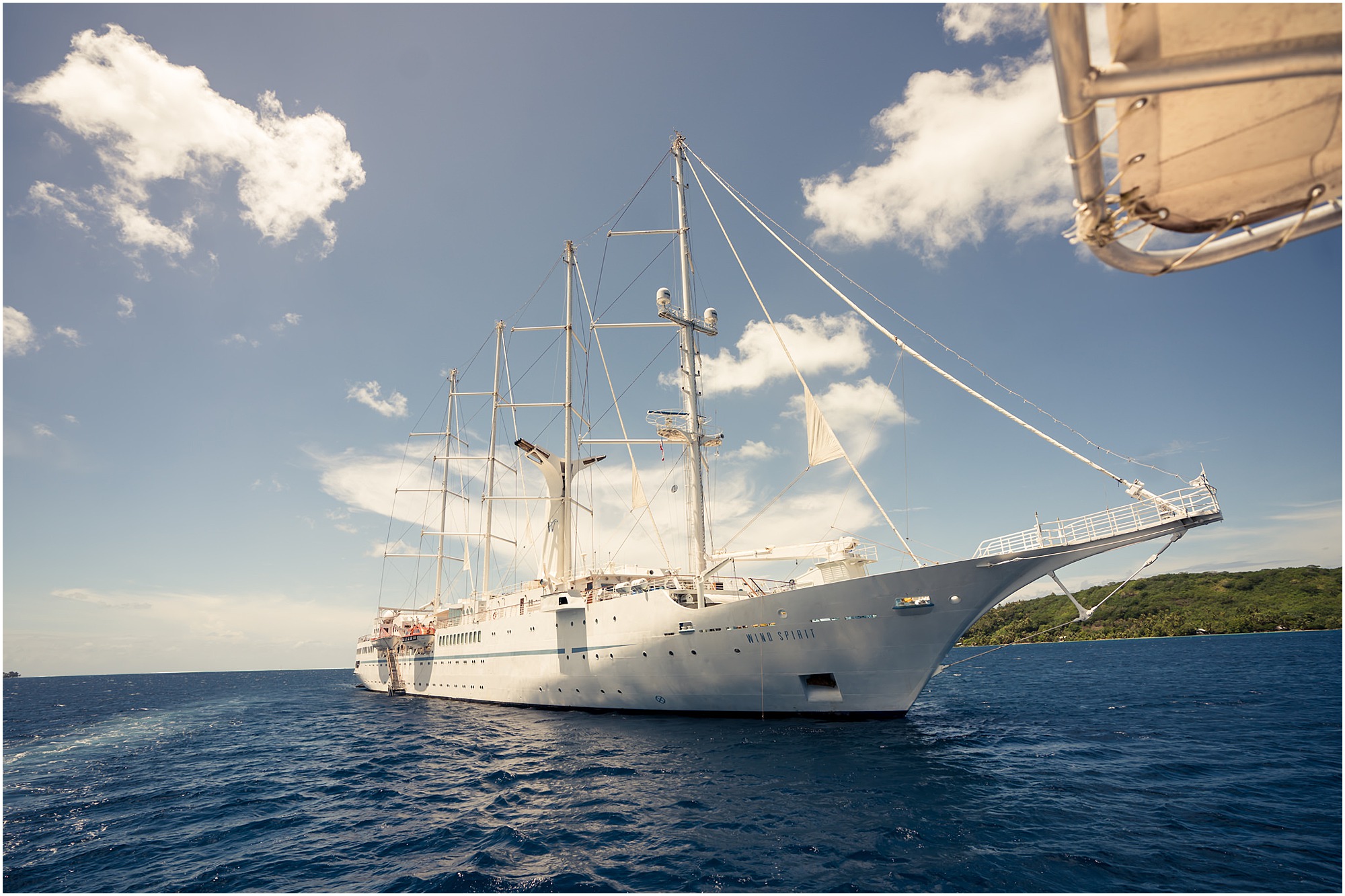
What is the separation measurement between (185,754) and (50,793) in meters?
7.01

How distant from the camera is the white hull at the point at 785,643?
19.5 metres

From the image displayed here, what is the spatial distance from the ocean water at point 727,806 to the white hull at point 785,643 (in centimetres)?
125

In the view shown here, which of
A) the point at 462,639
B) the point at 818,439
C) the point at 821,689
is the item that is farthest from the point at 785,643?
the point at 462,639

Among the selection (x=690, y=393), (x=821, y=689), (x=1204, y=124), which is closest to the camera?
(x=1204, y=124)

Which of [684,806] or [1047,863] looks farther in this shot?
[684,806]

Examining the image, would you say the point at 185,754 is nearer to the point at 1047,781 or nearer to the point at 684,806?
the point at 684,806

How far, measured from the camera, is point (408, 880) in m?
9.99

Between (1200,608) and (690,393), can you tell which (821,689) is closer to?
(690,393)

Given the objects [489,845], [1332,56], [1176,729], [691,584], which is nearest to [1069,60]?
[1332,56]

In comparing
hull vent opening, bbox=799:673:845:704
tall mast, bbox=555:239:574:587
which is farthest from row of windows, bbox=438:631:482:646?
hull vent opening, bbox=799:673:845:704

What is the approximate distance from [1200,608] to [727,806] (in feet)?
370

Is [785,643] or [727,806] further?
[785,643]

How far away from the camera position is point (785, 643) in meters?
21.8

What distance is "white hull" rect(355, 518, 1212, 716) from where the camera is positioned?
19.5 metres
